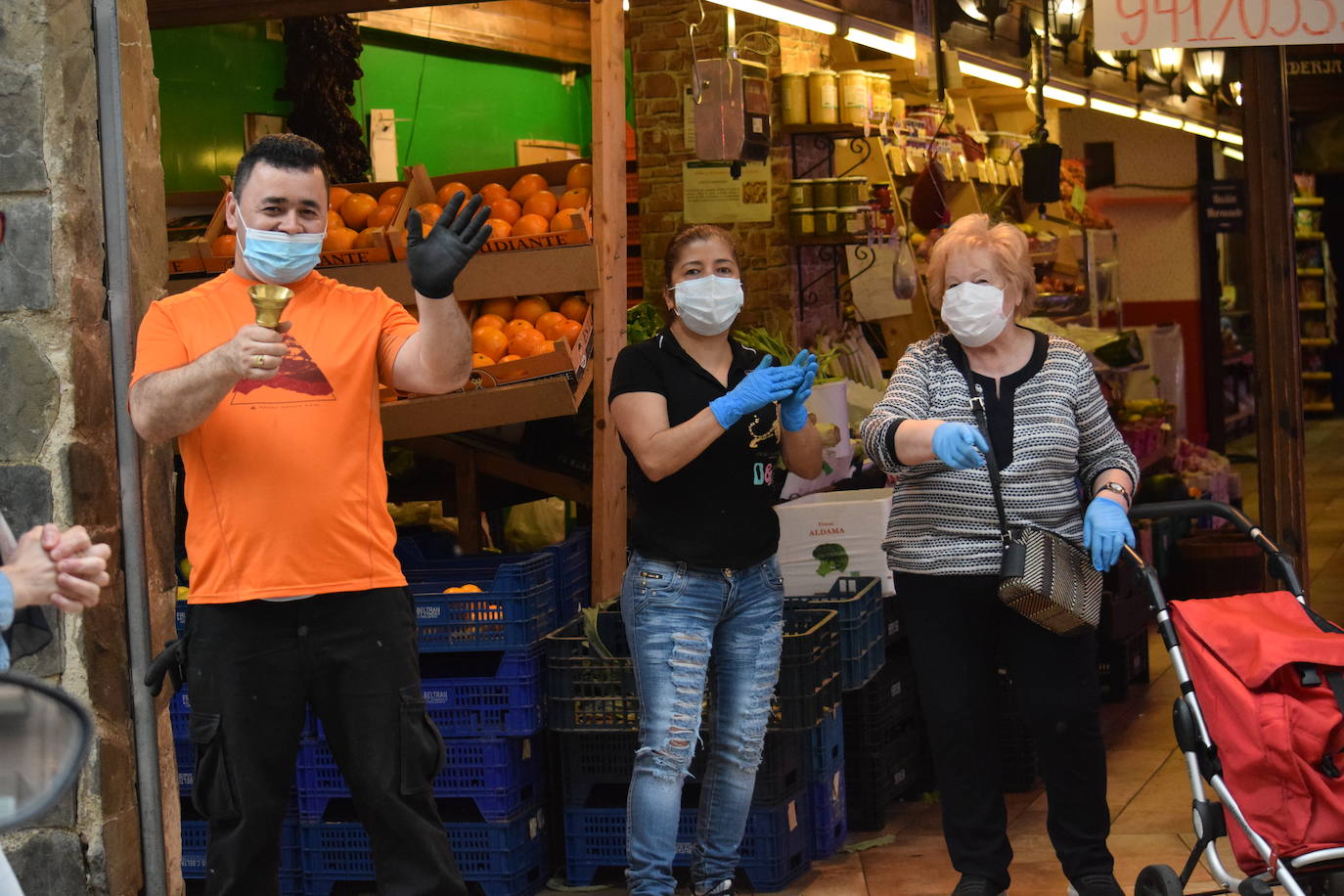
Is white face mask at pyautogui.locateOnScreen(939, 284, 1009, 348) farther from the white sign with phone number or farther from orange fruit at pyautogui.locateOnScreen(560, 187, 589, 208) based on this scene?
orange fruit at pyautogui.locateOnScreen(560, 187, 589, 208)

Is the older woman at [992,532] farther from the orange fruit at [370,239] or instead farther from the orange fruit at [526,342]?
the orange fruit at [370,239]

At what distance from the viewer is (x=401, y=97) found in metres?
9.55

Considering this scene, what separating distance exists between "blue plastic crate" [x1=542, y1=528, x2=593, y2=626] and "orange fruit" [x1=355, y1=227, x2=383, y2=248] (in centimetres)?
113

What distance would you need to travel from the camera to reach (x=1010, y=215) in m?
11.5

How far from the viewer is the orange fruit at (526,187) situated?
552 centimetres

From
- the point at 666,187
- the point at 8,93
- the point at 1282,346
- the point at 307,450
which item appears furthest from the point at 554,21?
the point at 307,450

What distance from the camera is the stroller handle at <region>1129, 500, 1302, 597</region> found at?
3.85 m

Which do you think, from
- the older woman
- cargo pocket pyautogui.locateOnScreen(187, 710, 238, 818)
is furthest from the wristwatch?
cargo pocket pyautogui.locateOnScreen(187, 710, 238, 818)

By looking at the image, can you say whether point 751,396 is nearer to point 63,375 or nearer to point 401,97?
Result: point 63,375

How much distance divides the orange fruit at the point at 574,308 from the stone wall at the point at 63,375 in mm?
1713

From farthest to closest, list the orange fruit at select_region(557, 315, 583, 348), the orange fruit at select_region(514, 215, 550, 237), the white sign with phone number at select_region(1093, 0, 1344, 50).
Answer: the orange fruit at select_region(514, 215, 550, 237) < the orange fruit at select_region(557, 315, 583, 348) < the white sign with phone number at select_region(1093, 0, 1344, 50)

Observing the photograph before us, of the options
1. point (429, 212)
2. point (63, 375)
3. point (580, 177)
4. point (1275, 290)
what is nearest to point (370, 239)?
point (429, 212)

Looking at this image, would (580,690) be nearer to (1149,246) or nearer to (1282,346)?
(1282,346)

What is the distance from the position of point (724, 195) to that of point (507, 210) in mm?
1809
